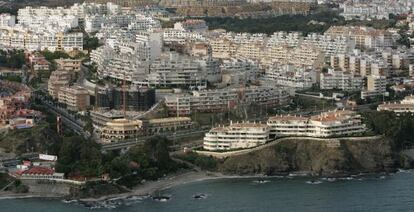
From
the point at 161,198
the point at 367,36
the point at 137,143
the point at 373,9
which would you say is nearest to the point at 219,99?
the point at 137,143

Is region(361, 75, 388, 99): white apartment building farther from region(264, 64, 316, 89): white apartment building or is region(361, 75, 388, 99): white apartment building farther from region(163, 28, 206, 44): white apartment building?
region(163, 28, 206, 44): white apartment building

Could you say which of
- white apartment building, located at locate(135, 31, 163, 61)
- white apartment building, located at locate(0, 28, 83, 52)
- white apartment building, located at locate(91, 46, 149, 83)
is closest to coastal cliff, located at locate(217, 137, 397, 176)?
white apartment building, located at locate(91, 46, 149, 83)

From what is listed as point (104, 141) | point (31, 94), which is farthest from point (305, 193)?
point (31, 94)

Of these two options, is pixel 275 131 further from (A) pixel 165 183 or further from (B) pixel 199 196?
(B) pixel 199 196

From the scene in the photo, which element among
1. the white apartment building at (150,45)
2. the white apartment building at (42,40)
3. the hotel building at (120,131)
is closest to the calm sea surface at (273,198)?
the hotel building at (120,131)

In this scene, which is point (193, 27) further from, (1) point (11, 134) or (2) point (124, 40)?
(1) point (11, 134)

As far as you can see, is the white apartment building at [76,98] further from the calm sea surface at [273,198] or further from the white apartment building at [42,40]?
the white apartment building at [42,40]
